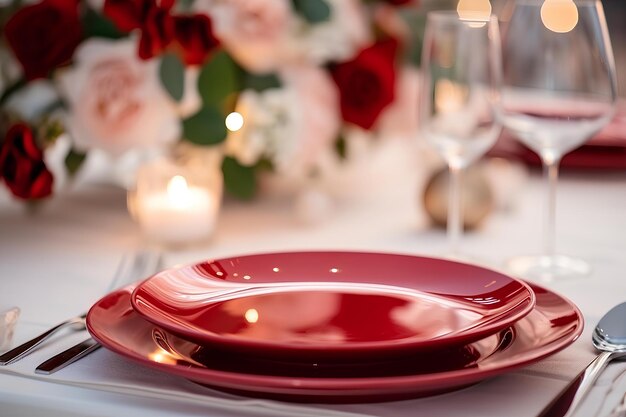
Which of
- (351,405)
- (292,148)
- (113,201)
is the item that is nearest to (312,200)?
(292,148)

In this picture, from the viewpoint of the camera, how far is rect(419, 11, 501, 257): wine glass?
986 mm

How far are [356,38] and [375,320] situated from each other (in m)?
0.70

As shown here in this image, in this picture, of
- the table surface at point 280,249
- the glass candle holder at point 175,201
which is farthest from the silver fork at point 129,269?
the glass candle holder at point 175,201

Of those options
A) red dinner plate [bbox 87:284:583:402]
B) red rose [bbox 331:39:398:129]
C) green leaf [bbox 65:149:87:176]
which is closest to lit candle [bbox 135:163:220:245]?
green leaf [bbox 65:149:87:176]

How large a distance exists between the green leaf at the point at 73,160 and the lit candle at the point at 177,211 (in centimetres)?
10

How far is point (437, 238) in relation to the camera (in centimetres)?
114

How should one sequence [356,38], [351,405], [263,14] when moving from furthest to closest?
[356,38], [263,14], [351,405]

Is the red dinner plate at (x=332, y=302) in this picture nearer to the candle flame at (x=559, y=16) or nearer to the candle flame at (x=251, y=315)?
the candle flame at (x=251, y=315)

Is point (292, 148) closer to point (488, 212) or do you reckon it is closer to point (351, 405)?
point (488, 212)

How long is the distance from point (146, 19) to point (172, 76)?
0.10m

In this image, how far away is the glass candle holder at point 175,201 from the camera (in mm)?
1066

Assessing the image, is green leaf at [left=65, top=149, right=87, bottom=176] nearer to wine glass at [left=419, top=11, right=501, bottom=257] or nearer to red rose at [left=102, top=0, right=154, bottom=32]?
red rose at [left=102, top=0, right=154, bottom=32]

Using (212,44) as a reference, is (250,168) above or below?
below

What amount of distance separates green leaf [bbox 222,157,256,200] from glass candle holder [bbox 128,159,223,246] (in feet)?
0.21
